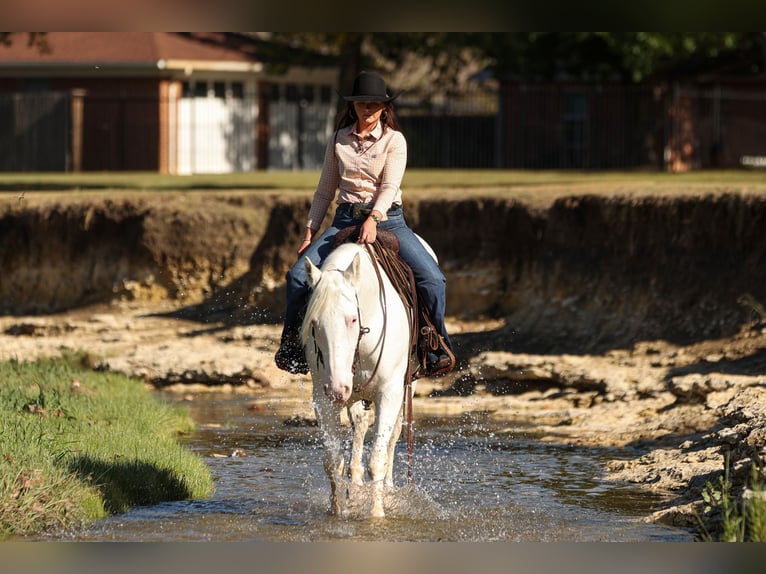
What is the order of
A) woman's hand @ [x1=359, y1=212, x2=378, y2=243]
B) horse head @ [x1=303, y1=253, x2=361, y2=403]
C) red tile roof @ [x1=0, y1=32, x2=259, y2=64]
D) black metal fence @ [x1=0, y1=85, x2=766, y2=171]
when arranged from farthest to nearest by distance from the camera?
1. red tile roof @ [x1=0, y1=32, x2=259, y2=64]
2. black metal fence @ [x1=0, y1=85, x2=766, y2=171]
3. woman's hand @ [x1=359, y1=212, x2=378, y2=243]
4. horse head @ [x1=303, y1=253, x2=361, y2=403]

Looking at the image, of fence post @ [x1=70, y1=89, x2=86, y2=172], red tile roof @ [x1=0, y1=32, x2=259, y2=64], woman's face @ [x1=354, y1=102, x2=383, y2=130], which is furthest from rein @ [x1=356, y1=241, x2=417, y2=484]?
fence post @ [x1=70, y1=89, x2=86, y2=172]

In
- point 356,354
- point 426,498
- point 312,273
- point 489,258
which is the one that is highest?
point 312,273

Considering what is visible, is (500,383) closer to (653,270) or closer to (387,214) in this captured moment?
(653,270)

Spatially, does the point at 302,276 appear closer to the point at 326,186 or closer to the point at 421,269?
the point at 326,186

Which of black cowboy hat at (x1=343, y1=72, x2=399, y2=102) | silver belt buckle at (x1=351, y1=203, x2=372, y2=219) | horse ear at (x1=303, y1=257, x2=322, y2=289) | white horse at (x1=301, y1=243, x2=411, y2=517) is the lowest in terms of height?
white horse at (x1=301, y1=243, x2=411, y2=517)

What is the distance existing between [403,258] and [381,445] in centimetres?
148

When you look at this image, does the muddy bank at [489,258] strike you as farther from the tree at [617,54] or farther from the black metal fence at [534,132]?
the black metal fence at [534,132]

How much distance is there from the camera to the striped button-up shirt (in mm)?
10945

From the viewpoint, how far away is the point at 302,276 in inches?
420

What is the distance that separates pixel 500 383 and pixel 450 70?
37819 mm

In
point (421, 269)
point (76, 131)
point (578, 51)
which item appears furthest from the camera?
point (76, 131)

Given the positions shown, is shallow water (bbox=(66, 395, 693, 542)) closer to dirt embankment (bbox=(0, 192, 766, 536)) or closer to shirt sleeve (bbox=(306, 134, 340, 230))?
dirt embankment (bbox=(0, 192, 766, 536))

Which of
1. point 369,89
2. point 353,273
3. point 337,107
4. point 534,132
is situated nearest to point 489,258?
point 369,89

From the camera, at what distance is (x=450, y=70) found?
5553cm
